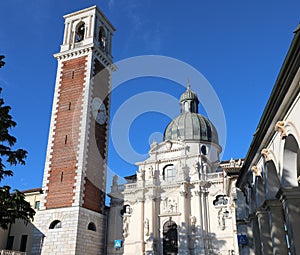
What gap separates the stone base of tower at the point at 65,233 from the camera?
28.8 metres

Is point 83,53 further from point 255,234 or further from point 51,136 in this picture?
point 255,234

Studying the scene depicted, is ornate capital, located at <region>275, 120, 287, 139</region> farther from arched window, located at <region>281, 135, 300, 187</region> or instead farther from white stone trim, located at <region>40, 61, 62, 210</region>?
white stone trim, located at <region>40, 61, 62, 210</region>

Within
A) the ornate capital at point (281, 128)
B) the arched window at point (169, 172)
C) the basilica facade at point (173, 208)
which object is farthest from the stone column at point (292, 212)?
the arched window at point (169, 172)

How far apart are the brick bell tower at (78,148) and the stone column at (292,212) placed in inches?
903

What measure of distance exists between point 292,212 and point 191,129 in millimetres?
33741

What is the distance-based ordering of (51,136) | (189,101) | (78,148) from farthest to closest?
(189,101)
(51,136)
(78,148)

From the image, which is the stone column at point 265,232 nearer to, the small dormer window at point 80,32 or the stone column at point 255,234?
the stone column at point 255,234

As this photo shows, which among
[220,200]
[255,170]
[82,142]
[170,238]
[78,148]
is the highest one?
[82,142]

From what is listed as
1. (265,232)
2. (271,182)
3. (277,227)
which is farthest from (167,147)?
(277,227)

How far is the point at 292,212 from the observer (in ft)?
30.6

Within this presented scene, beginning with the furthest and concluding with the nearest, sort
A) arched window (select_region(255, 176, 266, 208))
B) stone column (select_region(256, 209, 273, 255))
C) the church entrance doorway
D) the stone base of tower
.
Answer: the church entrance doorway → the stone base of tower → arched window (select_region(255, 176, 266, 208)) → stone column (select_region(256, 209, 273, 255))

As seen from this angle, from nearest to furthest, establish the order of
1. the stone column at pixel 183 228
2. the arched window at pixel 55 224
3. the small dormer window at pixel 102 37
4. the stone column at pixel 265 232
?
the stone column at pixel 265 232 → the arched window at pixel 55 224 → the stone column at pixel 183 228 → the small dormer window at pixel 102 37

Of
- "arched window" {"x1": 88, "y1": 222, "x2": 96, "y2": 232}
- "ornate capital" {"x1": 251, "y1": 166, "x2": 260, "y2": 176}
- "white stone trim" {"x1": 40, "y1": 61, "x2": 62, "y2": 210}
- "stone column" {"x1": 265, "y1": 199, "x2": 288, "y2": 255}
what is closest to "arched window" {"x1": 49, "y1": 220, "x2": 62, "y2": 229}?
"white stone trim" {"x1": 40, "y1": 61, "x2": 62, "y2": 210}

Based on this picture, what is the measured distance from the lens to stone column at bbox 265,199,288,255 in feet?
36.4
